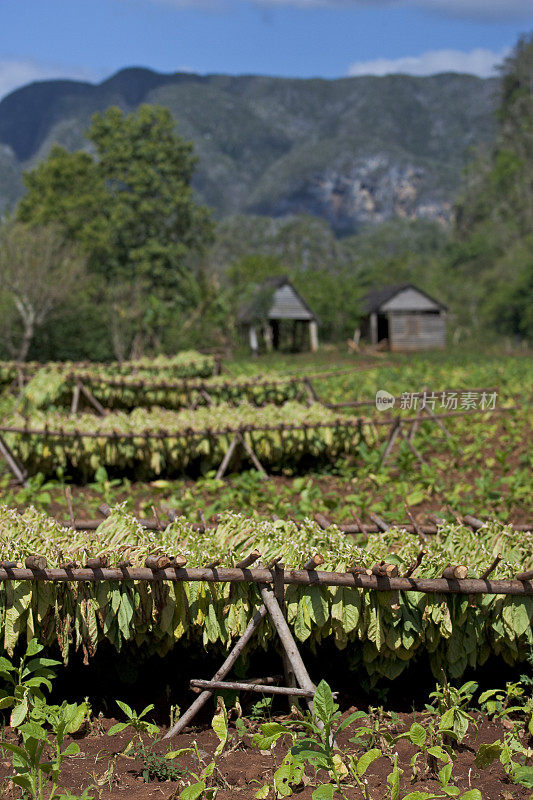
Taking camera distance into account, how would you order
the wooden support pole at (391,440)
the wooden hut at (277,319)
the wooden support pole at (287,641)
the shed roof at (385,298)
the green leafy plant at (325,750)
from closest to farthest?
the green leafy plant at (325,750) < the wooden support pole at (287,641) < the wooden support pole at (391,440) < the wooden hut at (277,319) < the shed roof at (385,298)

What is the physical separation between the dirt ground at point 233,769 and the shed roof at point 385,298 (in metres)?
40.6

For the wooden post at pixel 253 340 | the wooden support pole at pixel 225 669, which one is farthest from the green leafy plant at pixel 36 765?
the wooden post at pixel 253 340

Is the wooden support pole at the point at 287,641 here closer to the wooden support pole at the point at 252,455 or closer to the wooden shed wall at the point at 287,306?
the wooden support pole at the point at 252,455

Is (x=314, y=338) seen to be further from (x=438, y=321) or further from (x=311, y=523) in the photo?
(x=311, y=523)

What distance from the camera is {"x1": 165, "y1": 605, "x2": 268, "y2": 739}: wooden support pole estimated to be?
4.67 meters

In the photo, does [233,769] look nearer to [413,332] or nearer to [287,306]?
[287,306]

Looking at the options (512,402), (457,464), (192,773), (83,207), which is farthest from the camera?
(83,207)

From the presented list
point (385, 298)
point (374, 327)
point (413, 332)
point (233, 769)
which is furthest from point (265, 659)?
point (374, 327)

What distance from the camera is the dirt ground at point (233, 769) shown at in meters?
4.03

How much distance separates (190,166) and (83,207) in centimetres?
642

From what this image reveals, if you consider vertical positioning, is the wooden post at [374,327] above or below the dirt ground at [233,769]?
above

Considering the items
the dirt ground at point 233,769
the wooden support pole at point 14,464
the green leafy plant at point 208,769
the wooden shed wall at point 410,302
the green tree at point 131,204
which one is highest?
the green tree at point 131,204

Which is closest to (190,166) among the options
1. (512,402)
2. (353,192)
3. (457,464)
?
(512,402)

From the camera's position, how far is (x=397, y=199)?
178 metres
